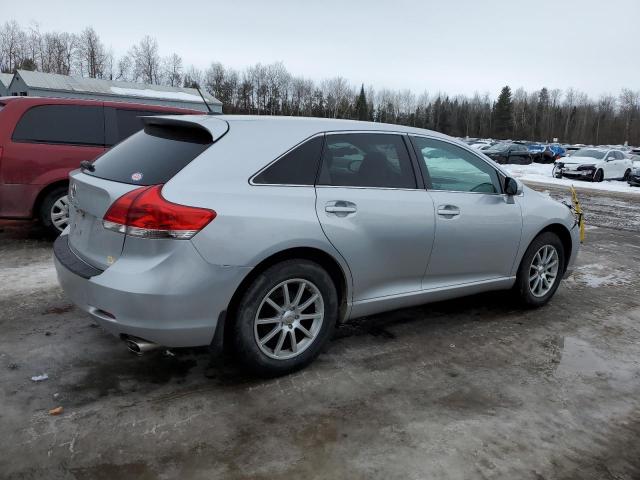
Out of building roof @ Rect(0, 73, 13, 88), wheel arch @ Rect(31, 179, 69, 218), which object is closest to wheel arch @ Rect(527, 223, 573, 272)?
wheel arch @ Rect(31, 179, 69, 218)

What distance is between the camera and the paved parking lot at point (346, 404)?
258 centimetres

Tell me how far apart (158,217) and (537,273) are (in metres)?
3.66

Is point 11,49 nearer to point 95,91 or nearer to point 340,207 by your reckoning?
point 95,91

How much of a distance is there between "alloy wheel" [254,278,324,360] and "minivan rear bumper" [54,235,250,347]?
33 cm

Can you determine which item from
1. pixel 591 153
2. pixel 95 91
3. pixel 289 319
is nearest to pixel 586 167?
pixel 591 153

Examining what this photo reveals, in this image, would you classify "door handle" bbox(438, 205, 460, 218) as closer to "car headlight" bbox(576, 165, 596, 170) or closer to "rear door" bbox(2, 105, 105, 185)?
"rear door" bbox(2, 105, 105, 185)

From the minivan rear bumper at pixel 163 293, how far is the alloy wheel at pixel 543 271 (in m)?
3.10

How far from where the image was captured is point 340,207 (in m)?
3.45

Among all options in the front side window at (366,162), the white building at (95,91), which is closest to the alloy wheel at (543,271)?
the front side window at (366,162)

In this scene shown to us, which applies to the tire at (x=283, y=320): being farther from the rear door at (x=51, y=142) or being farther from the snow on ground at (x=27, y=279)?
the rear door at (x=51, y=142)

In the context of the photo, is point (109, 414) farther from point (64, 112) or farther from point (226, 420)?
point (64, 112)

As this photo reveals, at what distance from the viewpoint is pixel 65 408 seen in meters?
2.95

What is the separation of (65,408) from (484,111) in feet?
412

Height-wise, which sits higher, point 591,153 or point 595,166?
point 591,153
